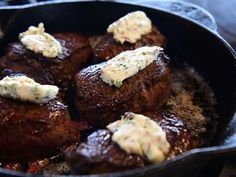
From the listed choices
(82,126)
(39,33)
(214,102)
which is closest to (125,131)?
(82,126)

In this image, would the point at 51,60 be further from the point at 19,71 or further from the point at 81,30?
the point at 81,30

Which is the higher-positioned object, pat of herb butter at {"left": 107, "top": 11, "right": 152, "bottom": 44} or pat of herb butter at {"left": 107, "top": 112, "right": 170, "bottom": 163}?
pat of herb butter at {"left": 107, "top": 11, "right": 152, "bottom": 44}

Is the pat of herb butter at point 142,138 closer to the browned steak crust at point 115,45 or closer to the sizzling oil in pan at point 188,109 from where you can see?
the sizzling oil in pan at point 188,109

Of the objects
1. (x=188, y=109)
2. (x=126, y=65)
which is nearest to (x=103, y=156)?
(x=126, y=65)

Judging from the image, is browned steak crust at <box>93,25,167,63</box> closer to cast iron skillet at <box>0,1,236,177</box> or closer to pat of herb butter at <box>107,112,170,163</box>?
cast iron skillet at <box>0,1,236,177</box>

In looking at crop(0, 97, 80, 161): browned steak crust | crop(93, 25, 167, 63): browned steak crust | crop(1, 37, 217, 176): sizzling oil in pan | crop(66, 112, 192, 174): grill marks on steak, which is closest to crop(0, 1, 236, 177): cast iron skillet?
crop(1, 37, 217, 176): sizzling oil in pan

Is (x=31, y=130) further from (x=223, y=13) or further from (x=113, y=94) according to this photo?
(x=223, y=13)
